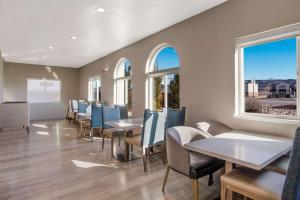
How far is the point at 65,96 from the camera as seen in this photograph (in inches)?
379

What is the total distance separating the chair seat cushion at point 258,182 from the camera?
1.42 metres

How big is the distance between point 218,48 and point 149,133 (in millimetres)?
1847

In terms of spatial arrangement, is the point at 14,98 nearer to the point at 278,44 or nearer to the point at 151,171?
the point at 151,171

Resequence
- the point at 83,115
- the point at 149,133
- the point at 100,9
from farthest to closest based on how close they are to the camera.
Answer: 1. the point at 83,115
2. the point at 100,9
3. the point at 149,133

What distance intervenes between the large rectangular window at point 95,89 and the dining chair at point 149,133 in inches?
197

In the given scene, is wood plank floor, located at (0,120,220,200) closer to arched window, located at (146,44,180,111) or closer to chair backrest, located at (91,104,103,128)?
chair backrest, located at (91,104,103,128)

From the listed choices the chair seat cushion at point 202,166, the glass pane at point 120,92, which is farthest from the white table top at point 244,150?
the glass pane at point 120,92

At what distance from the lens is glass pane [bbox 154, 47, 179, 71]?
14.6ft

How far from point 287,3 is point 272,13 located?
19 centimetres

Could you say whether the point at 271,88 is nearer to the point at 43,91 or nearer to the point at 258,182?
the point at 258,182

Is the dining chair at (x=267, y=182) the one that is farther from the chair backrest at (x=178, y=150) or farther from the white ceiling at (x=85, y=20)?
the white ceiling at (x=85, y=20)

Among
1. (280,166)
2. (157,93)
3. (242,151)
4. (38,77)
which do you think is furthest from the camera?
(38,77)

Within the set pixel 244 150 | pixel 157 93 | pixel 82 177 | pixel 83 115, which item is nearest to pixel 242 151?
pixel 244 150

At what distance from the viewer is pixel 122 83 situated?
21.2 feet
